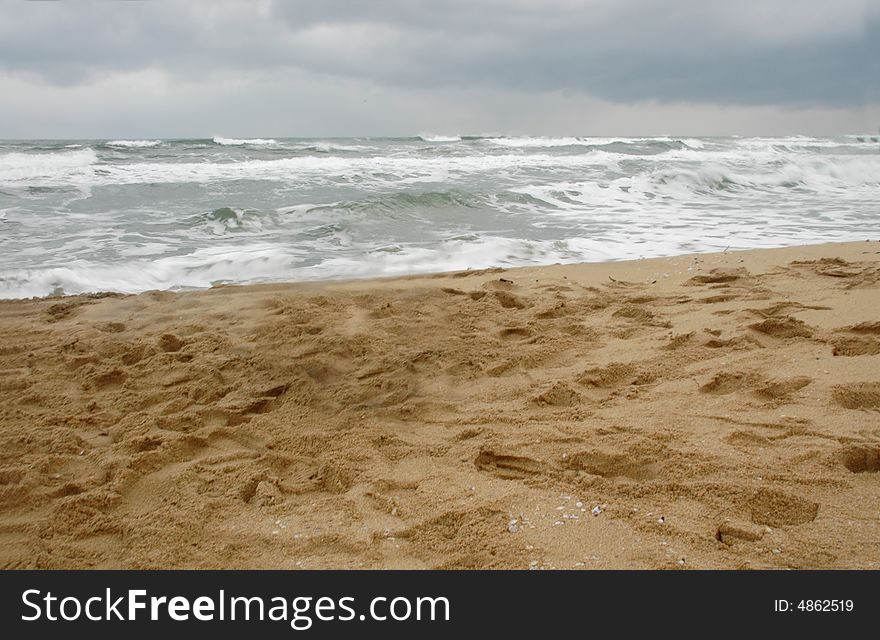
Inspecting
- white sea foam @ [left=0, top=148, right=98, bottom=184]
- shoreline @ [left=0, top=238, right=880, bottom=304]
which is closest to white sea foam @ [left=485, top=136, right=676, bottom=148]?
white sea foam @ [left=0, top=148, right=98, bottom=184]

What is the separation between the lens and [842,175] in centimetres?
1577

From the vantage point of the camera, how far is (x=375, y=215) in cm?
905

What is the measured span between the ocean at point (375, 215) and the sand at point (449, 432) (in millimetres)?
1863

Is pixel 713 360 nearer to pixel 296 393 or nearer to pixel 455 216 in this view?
pixel 296 393

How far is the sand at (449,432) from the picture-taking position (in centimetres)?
196

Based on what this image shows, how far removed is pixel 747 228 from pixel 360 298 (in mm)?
5852

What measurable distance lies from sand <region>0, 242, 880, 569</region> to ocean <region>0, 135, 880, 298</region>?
6.11ft

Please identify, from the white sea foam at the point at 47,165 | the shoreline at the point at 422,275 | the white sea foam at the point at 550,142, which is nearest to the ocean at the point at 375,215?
the white sea foam at the point at 47,165

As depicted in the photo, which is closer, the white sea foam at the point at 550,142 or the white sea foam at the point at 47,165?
the white sea foam at the point at 47,165

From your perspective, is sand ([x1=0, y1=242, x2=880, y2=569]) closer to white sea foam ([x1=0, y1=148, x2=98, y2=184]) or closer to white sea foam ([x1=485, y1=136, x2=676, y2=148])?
white sea foam ([x1=0, y1=148, x2=98, y2=184])

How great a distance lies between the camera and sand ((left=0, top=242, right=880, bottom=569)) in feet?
6.42

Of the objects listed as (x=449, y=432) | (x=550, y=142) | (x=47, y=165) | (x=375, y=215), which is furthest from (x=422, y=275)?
(x=550, y=142)

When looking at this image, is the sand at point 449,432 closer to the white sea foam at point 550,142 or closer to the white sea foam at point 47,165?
the white sea foam at point 47,165

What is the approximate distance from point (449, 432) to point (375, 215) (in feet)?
21.9
